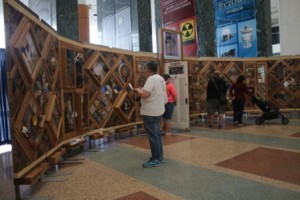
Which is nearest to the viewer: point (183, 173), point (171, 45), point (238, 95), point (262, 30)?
point (183, 173)

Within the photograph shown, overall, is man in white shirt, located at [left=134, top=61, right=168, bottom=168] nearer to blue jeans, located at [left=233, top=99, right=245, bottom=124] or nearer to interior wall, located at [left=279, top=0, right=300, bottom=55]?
blue jeans, located at [left=233, top=99, right=245, bottom=124]

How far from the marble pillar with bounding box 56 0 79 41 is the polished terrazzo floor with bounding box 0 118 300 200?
2.37 meters

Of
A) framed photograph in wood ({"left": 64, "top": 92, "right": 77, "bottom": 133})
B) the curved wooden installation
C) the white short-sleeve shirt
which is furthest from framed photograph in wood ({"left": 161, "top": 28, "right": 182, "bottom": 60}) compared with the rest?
the white short-sleeve shirt

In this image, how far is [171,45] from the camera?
261 inches

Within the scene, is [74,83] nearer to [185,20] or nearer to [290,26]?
[185,20]

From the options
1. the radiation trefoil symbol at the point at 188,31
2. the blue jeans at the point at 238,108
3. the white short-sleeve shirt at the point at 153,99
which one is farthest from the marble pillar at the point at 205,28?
the white short-sleeve shirt at the point at 153,99

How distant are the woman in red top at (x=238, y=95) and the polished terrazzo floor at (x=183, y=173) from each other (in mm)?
1684

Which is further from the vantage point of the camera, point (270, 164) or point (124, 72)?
point (124, 72)

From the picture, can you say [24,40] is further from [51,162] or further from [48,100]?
[51,162]

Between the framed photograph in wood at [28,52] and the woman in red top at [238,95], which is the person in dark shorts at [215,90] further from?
the framed photograph in wood at [28,52]

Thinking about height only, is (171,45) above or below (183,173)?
above

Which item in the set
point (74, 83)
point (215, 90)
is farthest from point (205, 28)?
point (74, 83)

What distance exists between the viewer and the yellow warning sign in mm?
7926

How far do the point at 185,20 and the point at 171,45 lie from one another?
1.82 metres
